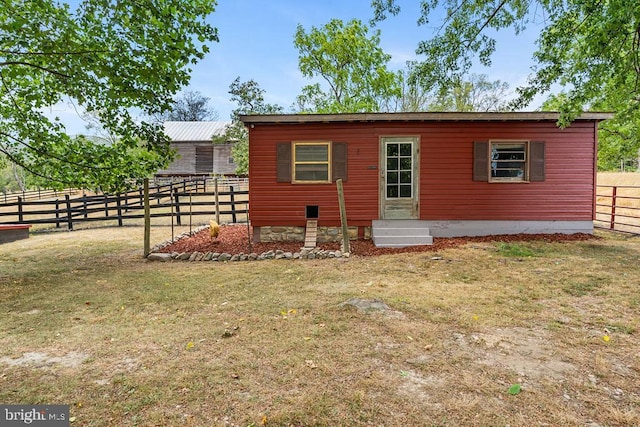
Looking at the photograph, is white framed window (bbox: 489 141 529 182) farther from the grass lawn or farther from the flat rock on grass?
the flat rock on grass

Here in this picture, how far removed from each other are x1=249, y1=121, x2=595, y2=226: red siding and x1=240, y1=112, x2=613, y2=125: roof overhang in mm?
183

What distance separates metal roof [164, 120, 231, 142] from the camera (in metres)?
27.0

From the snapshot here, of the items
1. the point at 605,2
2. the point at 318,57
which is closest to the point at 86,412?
the point at 605,2

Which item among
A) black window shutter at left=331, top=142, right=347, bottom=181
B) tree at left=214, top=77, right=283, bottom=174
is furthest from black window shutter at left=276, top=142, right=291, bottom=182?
tree at left=214, top=77, right=283, bottom=174

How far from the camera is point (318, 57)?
21594 mm

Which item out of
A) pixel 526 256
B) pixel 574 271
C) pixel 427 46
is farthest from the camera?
pixel 427 46

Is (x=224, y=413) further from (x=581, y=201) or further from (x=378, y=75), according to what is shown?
(x=378, y=75)

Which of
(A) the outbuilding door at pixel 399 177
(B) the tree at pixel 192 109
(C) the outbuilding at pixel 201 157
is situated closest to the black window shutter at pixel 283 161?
(A) the outbuilding door at pixel 399 177

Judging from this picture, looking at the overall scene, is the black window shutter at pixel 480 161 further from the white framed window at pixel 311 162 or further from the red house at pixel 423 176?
the white framed window at pixel 311 162

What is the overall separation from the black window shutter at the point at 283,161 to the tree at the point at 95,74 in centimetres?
252

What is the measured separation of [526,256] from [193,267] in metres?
6.25

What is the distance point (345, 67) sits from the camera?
71.0 feet

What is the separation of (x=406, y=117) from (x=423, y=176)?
1475 millimetres

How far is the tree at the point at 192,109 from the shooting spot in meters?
43.3
